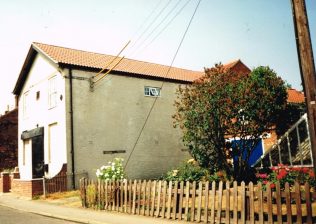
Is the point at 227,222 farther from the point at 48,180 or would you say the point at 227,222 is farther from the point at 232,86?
the point at 48,180

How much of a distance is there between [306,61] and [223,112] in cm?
590

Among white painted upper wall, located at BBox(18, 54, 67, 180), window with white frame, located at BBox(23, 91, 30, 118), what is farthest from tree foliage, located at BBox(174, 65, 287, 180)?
window with white frame, located at BBox(23, 91, 30, 118)

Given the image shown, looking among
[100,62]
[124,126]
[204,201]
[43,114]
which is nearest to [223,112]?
[204,201]

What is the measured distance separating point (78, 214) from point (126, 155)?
9247 mm

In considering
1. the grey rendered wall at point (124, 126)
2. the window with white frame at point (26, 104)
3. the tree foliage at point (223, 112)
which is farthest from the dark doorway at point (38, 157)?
the tree foliage at point (223, 112)

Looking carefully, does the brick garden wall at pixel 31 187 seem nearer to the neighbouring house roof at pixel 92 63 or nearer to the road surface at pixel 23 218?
the road surface at pixel 23 218

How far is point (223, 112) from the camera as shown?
1202 centimetres

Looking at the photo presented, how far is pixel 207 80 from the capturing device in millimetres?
12945

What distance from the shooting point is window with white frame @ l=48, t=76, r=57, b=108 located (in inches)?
760

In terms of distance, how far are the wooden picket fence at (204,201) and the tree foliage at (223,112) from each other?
266 centimetres

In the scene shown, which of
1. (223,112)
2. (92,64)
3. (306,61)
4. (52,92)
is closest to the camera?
(306,61)

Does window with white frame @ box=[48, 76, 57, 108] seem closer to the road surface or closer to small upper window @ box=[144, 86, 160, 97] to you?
small upper window @ box=[144, 86, 160, 97]

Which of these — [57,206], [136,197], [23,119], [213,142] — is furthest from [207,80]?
[23,119]

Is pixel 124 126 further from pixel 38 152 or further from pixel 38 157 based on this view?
pixel 38 157
